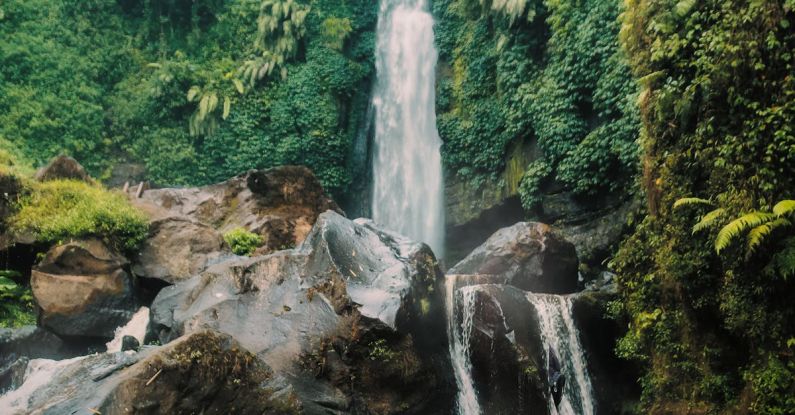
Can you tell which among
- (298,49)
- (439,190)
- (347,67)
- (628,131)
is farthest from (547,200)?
(298,49)

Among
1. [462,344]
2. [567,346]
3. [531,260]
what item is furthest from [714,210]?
[531,260]

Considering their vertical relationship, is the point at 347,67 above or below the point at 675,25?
above

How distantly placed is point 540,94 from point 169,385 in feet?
40.8

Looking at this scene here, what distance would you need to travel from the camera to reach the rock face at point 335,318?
7309 millimetres

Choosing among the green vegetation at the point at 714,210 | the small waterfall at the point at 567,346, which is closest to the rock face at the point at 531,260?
the small waterfall at the point at 567,346

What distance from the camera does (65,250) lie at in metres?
10.1

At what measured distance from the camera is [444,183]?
717 inches

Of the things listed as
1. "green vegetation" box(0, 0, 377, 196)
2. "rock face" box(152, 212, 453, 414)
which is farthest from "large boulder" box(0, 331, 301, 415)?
"green vegetation" box(0, 0, 377, 196)

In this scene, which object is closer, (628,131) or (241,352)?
(241,352)

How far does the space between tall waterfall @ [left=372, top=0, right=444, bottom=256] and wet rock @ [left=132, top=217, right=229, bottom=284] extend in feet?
27.3

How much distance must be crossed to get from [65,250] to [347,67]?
1307cm

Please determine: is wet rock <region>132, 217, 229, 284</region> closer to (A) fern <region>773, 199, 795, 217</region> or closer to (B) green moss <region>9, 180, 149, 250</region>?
(B) green moss <region>9, 180, 149, 250</region>

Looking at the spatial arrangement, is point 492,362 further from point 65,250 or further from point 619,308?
point 65,250

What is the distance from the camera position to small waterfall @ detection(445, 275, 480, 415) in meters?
8.58
